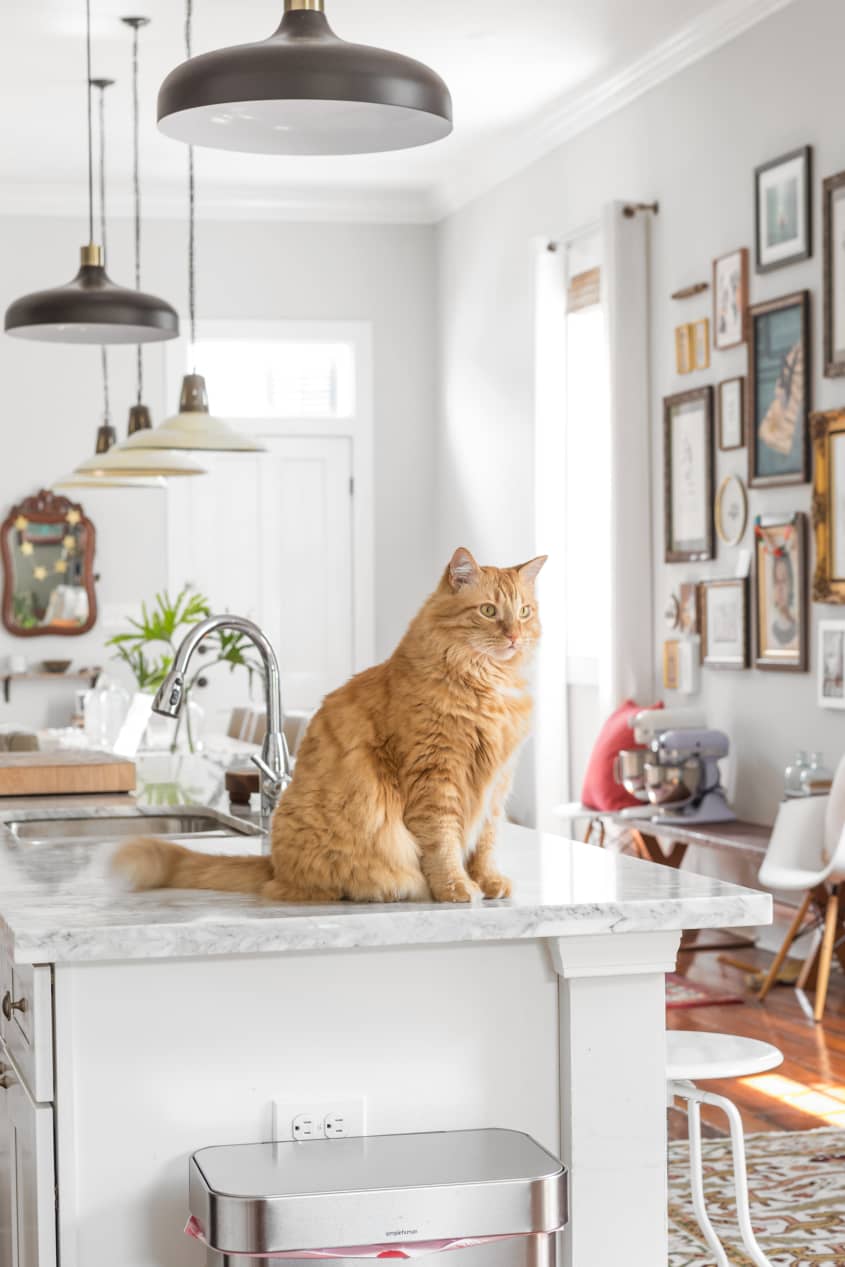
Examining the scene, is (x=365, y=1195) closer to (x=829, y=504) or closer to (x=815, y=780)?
(x=815, y=780)

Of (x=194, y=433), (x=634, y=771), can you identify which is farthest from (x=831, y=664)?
(x=194, y=433)

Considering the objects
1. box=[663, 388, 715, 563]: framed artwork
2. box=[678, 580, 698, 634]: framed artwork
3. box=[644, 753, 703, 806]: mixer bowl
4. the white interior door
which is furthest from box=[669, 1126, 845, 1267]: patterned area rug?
the white interior door

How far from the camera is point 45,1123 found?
1764 mm

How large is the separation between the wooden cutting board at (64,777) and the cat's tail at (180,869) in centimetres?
155

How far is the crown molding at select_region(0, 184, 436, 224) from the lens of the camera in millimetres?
9172

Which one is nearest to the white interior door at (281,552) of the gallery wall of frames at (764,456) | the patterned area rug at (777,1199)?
the gallery wall of frames at (764,456)

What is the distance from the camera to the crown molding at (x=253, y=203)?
917cm

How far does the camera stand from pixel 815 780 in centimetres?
544

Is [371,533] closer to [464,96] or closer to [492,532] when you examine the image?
[492,532]

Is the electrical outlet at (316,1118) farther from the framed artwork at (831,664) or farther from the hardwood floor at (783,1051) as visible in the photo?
the framed artwork at (831,664)

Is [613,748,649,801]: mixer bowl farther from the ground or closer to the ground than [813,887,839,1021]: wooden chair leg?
farther from the ground

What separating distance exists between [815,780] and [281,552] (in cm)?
475

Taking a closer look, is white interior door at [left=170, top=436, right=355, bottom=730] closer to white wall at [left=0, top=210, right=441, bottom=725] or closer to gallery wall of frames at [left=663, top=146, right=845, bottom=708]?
white wall at [left=0, top=210, right=441, bottom=725]

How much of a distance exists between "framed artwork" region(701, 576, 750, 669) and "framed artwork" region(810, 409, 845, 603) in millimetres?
559
